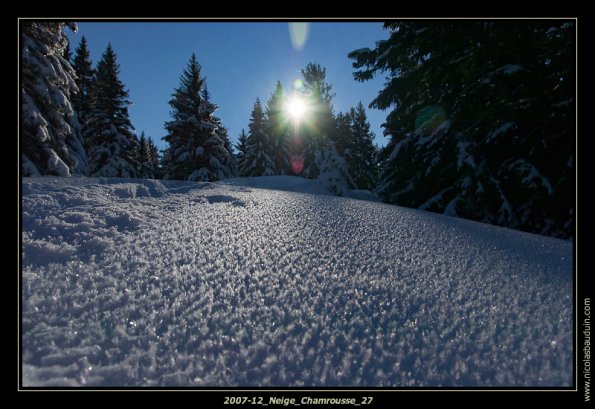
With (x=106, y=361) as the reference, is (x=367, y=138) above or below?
above

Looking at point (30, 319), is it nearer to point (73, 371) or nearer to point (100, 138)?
point (73, 371)

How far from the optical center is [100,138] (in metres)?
18.5

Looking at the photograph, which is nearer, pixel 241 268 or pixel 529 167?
pixel 241 268

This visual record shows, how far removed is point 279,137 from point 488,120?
83.1ft

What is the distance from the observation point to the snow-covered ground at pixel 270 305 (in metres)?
0.98

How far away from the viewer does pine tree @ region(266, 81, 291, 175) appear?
2839 centimetres

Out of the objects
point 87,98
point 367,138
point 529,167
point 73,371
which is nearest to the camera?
point 73,371

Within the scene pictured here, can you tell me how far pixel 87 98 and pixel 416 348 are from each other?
2667 cm

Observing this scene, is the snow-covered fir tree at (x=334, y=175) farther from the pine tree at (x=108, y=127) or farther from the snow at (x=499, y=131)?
the pine tree at (x=108, y=127)

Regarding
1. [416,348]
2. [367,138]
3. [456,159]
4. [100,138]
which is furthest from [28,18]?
[367,138]

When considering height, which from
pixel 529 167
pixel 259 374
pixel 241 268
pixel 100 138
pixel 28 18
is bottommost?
pixel 259 374

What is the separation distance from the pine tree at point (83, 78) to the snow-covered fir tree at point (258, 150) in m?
13.4

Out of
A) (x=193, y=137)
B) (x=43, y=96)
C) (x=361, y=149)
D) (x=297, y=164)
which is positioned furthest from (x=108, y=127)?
(x=361, y=149)

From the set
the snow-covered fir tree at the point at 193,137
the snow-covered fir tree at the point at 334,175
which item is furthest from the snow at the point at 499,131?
the snow-covered fir tree at the point at 193,137
